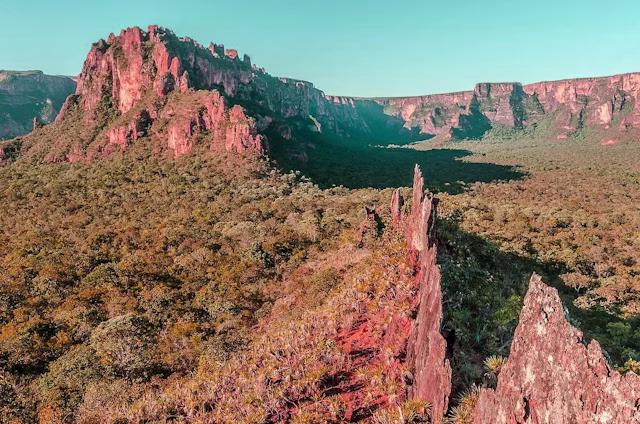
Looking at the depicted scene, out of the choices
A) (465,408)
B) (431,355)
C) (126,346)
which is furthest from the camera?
(126,346)

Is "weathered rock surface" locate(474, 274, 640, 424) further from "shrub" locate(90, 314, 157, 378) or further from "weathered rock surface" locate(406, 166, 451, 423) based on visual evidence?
"shrub" locate(90, 314, 157, 378)

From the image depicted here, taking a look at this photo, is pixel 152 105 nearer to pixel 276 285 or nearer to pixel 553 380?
pixel 276 285

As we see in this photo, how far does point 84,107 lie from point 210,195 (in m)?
65.1

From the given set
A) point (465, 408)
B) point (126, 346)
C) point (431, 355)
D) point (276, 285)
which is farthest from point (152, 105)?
point (465, 408)

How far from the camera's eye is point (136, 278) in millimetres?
39438

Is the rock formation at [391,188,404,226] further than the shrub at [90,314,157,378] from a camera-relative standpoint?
Yes

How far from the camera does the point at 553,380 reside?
338 inches

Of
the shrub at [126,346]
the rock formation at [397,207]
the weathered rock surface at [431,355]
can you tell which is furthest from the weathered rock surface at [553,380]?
the rock formation at [397,207]

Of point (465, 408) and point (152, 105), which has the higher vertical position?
point (152, 105)

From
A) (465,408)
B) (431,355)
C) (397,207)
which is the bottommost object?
(465,408)

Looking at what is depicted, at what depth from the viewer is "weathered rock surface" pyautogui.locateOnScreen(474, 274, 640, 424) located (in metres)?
7.49

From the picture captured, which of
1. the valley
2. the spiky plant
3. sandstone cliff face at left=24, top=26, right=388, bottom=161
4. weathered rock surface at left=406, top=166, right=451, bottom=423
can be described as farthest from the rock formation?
sandstone cliff face at left=24, top=26, right=388, bottom=161

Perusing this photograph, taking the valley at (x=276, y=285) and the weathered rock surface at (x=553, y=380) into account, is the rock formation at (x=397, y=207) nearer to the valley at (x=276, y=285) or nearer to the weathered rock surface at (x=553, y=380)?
the valley at (x=276, y=285)

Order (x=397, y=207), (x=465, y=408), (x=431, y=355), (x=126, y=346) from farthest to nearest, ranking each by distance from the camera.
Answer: (x=397, y=207)
(x=126, y=346)
(x=431, y=355)
(x=465, y=408)
